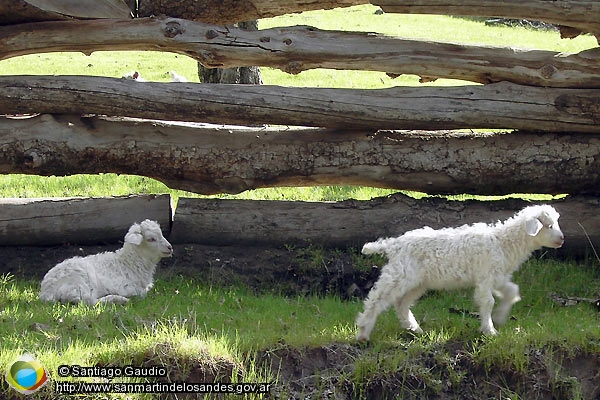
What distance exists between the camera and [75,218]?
884cm

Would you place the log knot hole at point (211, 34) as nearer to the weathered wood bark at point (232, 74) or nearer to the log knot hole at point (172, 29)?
the log knot hole at point (172, 29)

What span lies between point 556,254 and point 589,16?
2.29 meters

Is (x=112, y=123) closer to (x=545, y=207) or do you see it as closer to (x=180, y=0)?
(x=180, y=0)

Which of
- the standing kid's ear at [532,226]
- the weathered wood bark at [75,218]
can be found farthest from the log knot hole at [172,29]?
the standing kid's ear at [532,226]

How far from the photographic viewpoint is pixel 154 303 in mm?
7598

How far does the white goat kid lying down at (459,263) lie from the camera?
661 centimetres

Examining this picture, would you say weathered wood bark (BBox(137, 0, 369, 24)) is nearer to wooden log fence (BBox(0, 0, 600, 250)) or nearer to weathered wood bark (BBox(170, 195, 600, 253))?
wooden log fence (BBox(0, 0, 600, 250))

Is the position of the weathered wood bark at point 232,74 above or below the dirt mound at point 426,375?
above

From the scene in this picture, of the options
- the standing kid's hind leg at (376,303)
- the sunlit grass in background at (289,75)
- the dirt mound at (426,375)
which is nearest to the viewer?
the dirt mound at (426,375)

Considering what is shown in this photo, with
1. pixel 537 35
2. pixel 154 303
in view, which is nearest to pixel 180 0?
pixel 154 303

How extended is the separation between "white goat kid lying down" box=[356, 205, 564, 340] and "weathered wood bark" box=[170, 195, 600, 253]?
163 cm

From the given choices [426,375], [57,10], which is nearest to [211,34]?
[57,10]

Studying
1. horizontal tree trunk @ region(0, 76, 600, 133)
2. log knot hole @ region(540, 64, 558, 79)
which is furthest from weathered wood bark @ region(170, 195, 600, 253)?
log knot hole @ region(540, 64, 558, 79)

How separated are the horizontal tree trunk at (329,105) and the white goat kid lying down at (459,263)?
179 centimetres
